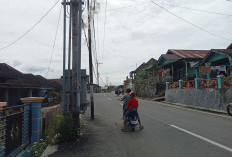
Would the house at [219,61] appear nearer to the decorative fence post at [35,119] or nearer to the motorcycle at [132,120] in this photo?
the motorcycle at [132,120]

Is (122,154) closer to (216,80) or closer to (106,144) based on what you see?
(106,144)

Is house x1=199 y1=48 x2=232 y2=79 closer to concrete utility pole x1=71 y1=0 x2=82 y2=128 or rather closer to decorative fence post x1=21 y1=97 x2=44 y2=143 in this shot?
concrete utility pole x1=71 y1=0 x2=82 y2=128

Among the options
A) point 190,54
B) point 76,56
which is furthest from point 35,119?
point 190,54

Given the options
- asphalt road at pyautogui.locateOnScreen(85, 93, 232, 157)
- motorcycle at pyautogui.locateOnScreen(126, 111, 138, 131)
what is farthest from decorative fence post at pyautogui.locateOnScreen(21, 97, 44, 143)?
motorcycle at pyautogui.locateOnScreen(126, 111, 138, 131)

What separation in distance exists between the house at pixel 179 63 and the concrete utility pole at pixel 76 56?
2208 cm

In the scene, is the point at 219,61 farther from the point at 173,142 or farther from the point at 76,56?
the point at 76,56

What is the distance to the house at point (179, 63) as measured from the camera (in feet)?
93.1

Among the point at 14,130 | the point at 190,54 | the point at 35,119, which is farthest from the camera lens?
the point at 190,54

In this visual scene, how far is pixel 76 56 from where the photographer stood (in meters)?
7.98

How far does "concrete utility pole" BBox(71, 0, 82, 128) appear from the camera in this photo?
780 cm

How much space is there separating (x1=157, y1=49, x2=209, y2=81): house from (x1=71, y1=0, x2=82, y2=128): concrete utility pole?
22.1 meters

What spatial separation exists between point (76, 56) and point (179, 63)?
83.9 ft

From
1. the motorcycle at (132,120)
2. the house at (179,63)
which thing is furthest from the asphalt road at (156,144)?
the house at (179,63)

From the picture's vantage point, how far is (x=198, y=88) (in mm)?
18953
